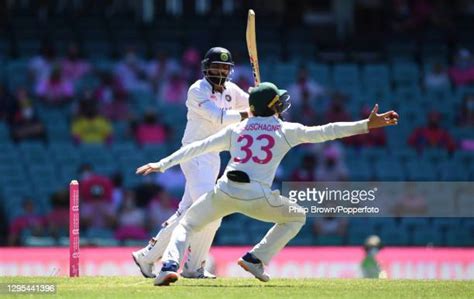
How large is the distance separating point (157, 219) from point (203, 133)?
757 centimetres

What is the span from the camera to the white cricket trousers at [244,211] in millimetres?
10695

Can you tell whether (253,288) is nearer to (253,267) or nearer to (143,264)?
(253,267)

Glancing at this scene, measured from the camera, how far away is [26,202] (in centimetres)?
1969

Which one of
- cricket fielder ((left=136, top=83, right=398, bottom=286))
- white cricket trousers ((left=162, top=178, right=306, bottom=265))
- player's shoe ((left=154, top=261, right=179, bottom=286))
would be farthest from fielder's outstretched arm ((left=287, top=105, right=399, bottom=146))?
player's shoe ((left=154, top=261, right=179, bottom=286))

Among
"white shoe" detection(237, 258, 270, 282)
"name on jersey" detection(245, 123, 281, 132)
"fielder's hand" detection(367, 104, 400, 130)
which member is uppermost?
"fielder's hand" detection(367, 104, 400, 130)

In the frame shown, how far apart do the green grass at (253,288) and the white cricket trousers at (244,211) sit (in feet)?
1.08

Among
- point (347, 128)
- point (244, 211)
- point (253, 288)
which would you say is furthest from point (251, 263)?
point (347, 128)

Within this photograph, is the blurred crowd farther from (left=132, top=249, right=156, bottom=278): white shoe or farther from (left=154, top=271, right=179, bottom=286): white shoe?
(left=154, top=271, right=179, bottom=286): white shoe

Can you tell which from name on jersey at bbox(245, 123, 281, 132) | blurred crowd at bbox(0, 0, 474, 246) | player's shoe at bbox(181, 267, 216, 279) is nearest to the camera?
name on jersey at bbox(245, 123, 281, 132)

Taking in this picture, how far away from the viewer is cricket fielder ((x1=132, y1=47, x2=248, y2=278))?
11.9m

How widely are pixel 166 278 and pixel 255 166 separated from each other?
3.80 feet

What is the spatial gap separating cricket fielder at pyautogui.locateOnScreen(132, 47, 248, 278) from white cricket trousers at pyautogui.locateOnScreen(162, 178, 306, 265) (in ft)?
3.24

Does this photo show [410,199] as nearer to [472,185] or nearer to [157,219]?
[472,185]

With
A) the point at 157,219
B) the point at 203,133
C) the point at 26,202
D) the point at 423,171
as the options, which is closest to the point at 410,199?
the point at 423,171
